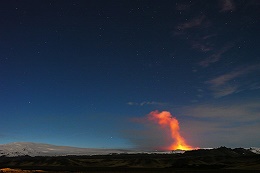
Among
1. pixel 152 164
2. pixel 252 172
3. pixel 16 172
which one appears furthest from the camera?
pixel 152 164

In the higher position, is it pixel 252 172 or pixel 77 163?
pixel 77 163

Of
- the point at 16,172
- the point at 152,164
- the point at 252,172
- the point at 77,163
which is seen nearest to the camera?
the point at 16,172

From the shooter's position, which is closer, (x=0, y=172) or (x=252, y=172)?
(x=0, y=172)

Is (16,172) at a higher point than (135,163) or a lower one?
lower

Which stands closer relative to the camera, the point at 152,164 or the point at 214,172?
the point at 214,172

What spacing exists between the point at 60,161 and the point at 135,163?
4997 centimetres

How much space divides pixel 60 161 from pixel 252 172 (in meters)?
129

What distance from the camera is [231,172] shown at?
332 ft

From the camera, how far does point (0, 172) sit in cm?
8838

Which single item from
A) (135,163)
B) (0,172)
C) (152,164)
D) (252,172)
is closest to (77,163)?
(135,163)

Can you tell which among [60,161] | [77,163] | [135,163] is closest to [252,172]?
[135,163]

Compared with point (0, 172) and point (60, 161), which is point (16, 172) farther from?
point (60, 161)

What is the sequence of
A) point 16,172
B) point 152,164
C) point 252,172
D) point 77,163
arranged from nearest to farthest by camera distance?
point 16,172
point 252,172
point 152,164
point 77,163

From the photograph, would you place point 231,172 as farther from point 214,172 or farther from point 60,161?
point 60,161
